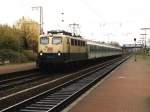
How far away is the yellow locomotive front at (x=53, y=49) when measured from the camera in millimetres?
33000

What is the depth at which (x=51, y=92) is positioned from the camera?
18.9 m

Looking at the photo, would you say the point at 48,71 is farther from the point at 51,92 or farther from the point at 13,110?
the point at 13,110

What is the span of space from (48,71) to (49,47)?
7.37ft

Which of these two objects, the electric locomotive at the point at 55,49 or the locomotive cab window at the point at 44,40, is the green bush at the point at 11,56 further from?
the electric locomotive at the point at 55,49

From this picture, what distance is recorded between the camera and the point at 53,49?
1325 inches

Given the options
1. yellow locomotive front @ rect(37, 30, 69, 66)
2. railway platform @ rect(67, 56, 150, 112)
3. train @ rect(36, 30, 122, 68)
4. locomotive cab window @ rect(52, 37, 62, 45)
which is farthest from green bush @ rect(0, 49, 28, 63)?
railway platform @ rect(67, 56, 150, 112)

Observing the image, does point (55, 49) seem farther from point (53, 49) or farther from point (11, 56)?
point (11, 56)

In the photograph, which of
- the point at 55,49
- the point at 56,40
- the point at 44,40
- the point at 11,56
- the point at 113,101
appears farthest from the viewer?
the point at 11,56

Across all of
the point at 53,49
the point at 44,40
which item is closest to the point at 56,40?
the point at 53,49

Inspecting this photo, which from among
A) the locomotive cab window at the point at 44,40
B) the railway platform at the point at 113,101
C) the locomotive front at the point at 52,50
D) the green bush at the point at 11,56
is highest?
the locomotive cab window at the point at 44,40

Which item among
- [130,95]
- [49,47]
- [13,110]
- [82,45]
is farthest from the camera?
[82,45]

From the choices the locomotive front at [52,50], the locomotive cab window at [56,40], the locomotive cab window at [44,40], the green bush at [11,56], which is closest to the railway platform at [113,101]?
the locomotive front at [52,50]

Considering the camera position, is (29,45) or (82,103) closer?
(82,103)

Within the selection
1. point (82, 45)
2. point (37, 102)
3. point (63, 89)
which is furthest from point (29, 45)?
point (37, 102)
